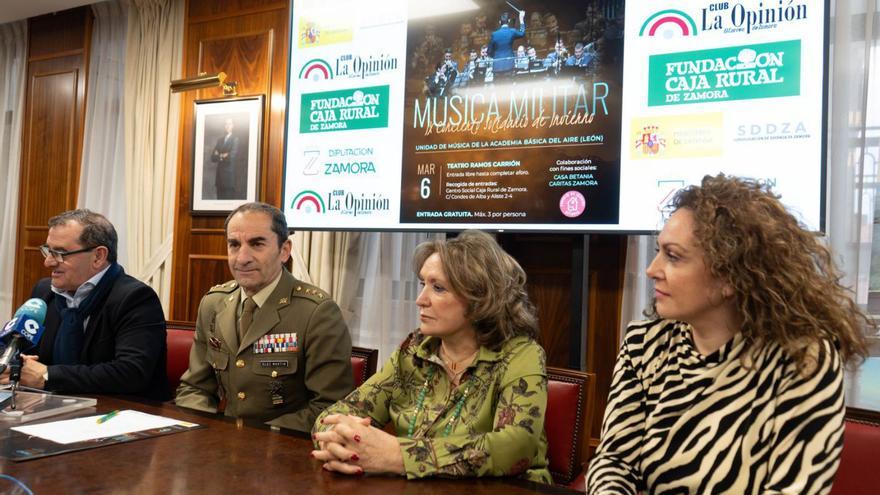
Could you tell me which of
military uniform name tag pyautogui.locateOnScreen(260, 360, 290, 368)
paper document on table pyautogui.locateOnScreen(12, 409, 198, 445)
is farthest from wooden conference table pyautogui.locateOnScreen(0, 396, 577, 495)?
military uniform name tag pyautogui.locateOnScreen(260, 360, 290, 368)

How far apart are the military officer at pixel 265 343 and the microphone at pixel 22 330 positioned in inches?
24.5

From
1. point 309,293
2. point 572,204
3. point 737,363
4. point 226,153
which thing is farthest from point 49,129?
point 737,363

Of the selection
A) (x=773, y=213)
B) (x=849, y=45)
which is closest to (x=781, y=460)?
(x=773, y=213)

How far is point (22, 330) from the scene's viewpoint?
1.95 meters

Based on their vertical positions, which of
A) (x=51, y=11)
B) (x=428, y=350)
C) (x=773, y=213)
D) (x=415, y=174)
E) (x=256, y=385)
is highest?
(x=51, y=11)

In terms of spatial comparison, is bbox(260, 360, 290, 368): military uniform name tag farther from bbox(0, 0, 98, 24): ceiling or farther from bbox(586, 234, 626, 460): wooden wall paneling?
bbox(0, 0, 98, 24): ceiling

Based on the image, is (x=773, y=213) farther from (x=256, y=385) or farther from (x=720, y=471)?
(x=256, y=385)

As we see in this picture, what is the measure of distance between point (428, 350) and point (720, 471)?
0.83 m

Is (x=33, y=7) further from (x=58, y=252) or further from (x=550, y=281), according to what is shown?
(x=550, y=281)

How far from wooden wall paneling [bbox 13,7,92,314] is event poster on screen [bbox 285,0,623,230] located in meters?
2.50

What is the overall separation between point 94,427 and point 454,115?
207cm

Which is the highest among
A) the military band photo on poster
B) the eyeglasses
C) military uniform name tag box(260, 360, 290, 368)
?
the military band photo on poster

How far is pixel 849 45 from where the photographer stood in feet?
9.22

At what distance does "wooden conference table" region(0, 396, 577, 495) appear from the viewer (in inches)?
50.9
